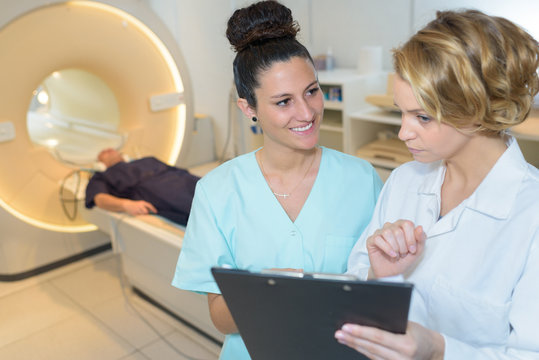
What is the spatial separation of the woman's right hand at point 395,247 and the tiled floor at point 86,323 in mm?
1361

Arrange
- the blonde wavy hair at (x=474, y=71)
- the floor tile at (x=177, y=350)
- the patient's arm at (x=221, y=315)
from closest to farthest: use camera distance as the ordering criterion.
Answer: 1. the blonde wavy hair at (x=474, y=71)
2. the patient's arm at (x=221, y=315)
3. the floor tile at (x=177, y=350)

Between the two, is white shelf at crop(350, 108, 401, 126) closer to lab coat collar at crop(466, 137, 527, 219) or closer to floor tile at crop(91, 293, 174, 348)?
floor tile at crop(91, 293, 174, 348)

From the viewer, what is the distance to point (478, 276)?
0.86 metres

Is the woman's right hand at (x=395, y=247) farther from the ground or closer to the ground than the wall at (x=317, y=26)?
closer to the ground

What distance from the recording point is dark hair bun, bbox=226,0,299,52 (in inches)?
46.7

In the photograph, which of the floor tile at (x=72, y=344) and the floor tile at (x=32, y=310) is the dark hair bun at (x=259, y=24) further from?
the floor tile at (x=32, y=310)

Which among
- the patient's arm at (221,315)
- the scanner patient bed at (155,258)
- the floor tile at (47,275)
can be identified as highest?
the patient's arm at (221,315)

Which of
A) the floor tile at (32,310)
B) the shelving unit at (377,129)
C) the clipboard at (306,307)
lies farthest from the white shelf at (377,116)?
the clipboard at (306,307)

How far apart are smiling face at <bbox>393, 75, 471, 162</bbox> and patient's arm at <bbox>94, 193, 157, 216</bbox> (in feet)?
5.75

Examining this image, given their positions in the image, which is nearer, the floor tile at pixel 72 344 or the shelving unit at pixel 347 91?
the floor tile at pixel 72 344

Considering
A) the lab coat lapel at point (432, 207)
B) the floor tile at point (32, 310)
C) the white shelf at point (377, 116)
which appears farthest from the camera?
the white shelf at point (377, 116)

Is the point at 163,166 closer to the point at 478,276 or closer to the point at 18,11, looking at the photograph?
the point at 18,11

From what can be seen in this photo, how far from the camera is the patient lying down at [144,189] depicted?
2.43 m

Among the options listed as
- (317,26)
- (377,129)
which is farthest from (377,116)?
(317,26)
